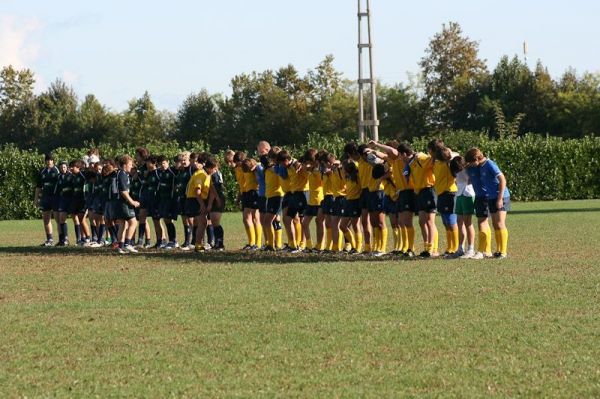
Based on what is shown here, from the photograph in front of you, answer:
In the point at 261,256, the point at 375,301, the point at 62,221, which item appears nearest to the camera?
the point at 375,301

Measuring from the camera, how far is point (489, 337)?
1088 centimetres

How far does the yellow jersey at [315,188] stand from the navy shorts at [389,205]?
1581 millimetres

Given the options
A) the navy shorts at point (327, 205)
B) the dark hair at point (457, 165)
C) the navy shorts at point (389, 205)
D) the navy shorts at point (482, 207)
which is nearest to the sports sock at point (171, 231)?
the navy shorts at point (327, 205)

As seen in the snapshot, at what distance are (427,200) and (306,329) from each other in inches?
339

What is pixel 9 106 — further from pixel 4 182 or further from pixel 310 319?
pixel 310 319

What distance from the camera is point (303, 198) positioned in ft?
73.0

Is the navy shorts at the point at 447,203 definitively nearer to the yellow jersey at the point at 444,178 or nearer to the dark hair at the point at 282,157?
the yellow jersey at the point at 444,178

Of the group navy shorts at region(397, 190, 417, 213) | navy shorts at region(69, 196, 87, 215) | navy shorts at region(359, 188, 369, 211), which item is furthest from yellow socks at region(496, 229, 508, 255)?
navy shorts at region(69, 196, 87, 215)

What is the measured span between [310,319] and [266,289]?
301 centimetres

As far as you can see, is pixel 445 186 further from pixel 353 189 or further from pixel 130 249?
pixel 130 249

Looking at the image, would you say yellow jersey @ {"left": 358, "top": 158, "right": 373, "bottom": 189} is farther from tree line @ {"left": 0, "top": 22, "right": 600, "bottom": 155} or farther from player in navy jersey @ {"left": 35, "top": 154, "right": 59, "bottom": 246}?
tree line @ {"left": 0, "top": 22, "right": 600, "bottom": 155}

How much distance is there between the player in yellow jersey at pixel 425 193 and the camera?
19812 millimetres

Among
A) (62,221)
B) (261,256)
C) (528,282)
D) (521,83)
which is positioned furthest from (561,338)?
(521,83)

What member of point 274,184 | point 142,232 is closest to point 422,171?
point 274,184
